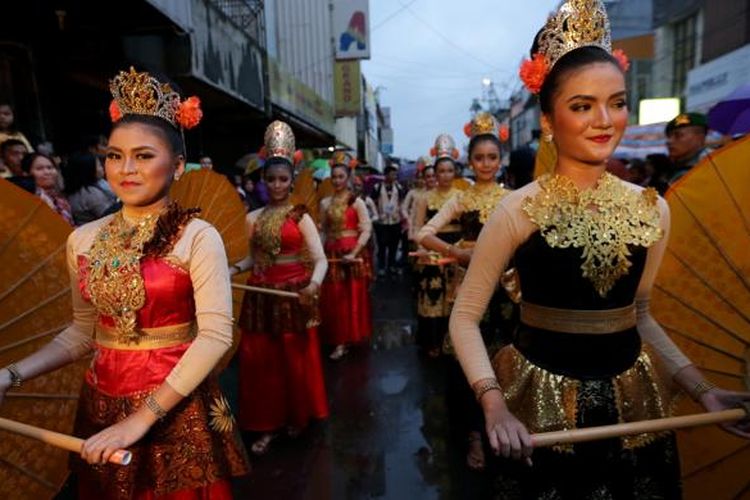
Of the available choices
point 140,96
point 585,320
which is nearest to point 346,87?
point 140,96

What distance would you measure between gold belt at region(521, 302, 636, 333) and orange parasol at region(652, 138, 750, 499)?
38 centimetres

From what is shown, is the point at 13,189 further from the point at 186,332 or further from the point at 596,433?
the point at 596,433

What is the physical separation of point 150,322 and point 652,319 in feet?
5.53


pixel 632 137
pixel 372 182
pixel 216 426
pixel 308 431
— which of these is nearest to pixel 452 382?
pixel 308 431

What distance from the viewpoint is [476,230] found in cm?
407

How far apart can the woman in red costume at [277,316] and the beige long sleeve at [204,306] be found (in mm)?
2000

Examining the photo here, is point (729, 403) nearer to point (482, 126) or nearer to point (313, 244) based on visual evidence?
point (313, 244)

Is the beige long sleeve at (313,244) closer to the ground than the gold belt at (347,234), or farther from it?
farther from it

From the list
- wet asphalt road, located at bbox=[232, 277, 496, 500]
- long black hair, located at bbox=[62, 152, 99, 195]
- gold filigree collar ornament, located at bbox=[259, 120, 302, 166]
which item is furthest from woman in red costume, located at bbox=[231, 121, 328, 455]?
long black hair, located at bbox=[62, 152, 99, 195]

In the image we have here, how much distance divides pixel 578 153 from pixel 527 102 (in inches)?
1860

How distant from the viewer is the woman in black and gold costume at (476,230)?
3656 mm

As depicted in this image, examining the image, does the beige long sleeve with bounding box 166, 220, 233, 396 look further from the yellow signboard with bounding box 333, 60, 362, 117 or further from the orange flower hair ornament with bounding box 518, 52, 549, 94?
the yellow signboard with bounding box 333, 60, 362, 117

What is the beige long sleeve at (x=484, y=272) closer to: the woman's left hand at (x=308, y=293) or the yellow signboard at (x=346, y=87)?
the woman's left hand at (x=308, y=293)

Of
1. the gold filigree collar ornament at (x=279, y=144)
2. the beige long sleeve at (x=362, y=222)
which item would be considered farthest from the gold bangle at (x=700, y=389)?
the beige long sleeve at (x=362, y=222)
